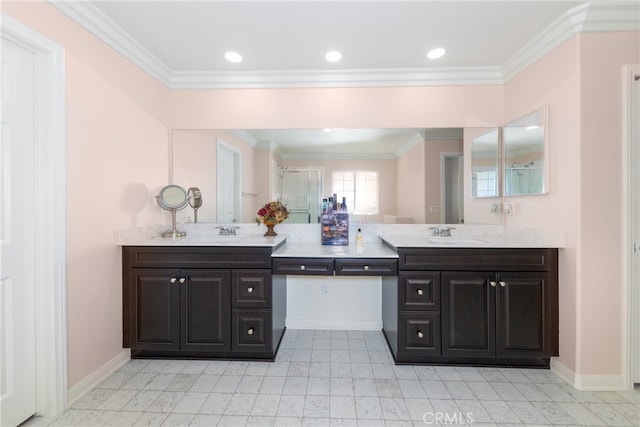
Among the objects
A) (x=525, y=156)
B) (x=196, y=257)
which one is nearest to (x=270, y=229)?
(x=196, y=257)

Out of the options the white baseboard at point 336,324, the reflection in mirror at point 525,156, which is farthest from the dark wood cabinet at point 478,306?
the white baseboard at point 336,324

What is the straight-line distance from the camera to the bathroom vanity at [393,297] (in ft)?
6.76

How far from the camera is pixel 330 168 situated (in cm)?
280

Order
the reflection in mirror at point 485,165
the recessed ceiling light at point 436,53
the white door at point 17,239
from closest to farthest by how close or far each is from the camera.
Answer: the white door at point 17,239 < the recessed ceiling light at point 436,53 < the reflection in mirror at point 485,165

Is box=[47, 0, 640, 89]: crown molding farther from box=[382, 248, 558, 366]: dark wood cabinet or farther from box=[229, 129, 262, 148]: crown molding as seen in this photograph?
box=[382, 248, 558, 366]: dark wood cabinet

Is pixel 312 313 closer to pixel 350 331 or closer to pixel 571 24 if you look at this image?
pixel 350 331

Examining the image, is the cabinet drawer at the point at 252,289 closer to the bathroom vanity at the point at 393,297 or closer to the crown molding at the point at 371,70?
the bathroom vanity at the point at 393,297

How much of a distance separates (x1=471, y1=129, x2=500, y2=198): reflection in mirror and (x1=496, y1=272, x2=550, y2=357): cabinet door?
87 centimetres

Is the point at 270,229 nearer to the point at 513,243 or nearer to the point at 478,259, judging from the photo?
the point at 478,259

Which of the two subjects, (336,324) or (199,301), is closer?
(199,301)

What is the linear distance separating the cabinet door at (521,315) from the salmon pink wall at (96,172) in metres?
2.81

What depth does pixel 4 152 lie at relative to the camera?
149cm

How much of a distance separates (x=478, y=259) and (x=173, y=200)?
2534 millimetres

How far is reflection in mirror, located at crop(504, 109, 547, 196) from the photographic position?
216 centimetres
